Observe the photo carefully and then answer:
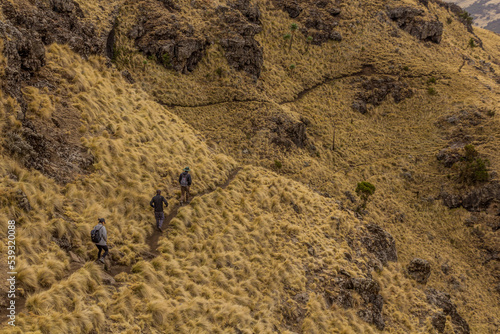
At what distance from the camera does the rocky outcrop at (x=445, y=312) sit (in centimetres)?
2569

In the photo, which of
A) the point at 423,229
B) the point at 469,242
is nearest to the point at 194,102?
the point at 423,229

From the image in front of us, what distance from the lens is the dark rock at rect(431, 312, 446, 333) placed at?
24967 millimetres

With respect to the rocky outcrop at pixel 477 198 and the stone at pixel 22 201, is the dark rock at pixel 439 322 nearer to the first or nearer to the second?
the rocky outcrop at pixel 477 198

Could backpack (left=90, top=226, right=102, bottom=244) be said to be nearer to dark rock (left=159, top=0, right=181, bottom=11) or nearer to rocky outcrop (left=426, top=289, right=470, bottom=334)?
rocky outcrop (left=426, top=289, right=470, bottom=334)

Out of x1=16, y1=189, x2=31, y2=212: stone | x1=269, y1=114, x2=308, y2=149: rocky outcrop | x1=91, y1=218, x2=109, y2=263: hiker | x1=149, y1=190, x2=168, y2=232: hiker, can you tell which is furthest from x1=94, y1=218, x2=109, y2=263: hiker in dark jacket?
x1=269, y1=114, x2=308, y2=149: rocky outcrop

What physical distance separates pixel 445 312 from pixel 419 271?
458 centimetres

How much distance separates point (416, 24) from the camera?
77.7 meters

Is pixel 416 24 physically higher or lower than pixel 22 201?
higher

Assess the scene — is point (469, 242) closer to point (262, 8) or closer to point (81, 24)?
point (81, 24)

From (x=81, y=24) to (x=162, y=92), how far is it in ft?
37.6

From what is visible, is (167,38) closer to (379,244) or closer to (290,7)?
(379,244)

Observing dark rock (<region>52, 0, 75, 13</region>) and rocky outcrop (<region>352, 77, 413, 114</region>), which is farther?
rocky outcrop (<region>352, 77, 413, 114</region>)

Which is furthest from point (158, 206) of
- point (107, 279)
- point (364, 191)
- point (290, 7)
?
point (290, 7)

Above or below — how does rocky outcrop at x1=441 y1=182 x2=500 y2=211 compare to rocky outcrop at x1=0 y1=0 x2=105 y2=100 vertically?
above
